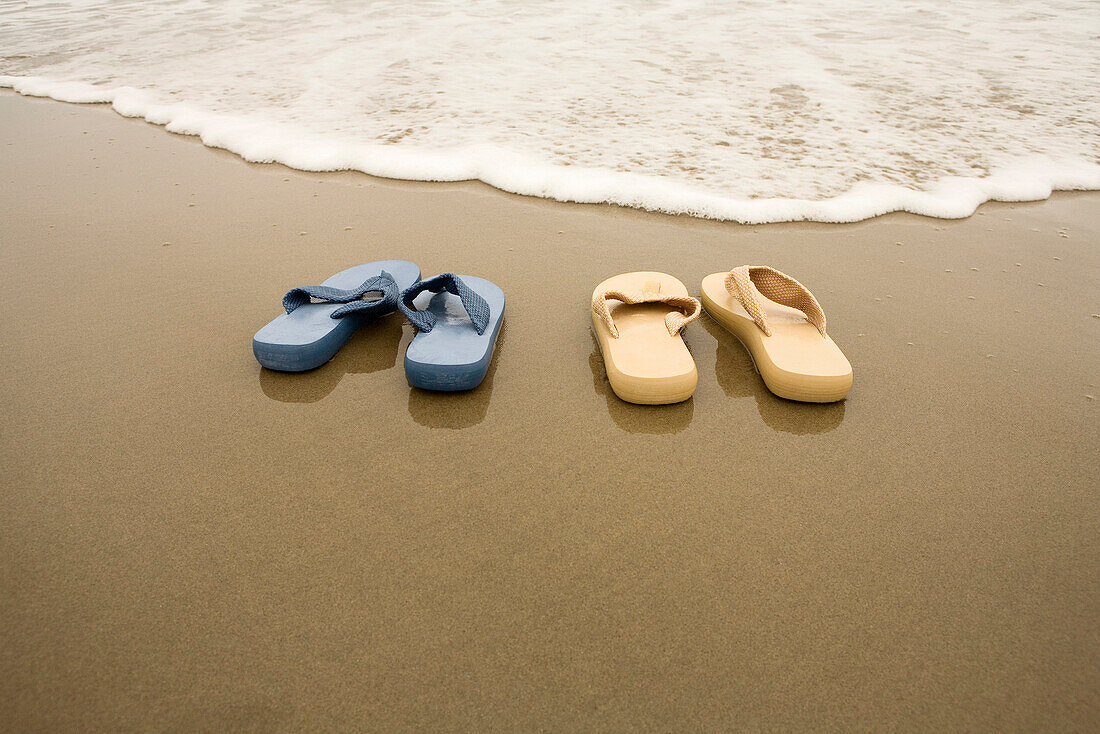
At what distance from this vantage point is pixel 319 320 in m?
1.86

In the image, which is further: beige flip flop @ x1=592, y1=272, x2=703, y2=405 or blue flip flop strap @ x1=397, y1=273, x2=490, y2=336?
blue flip flop strap @ x1=397, y1=273, x2=490, y2=336

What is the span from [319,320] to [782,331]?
5.10 ft

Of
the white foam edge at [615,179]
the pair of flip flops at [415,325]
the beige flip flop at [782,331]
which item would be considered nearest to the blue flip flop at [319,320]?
the pair of flip flops at [415,325]

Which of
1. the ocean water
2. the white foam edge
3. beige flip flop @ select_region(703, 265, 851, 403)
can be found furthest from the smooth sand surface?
the ocean water

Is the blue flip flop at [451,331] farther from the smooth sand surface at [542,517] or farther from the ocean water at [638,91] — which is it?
the ocean water at [638,91]

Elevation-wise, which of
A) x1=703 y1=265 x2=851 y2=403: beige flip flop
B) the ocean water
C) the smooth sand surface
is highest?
the ocean water

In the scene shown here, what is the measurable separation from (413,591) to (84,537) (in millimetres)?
820

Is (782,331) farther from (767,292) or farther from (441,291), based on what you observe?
(441,291)

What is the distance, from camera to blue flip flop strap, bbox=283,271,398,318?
72.8 inches

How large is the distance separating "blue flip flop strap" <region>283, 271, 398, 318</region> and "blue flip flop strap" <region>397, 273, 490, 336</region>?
0.09 meters

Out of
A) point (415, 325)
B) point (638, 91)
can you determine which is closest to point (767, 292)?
point (415, 325)

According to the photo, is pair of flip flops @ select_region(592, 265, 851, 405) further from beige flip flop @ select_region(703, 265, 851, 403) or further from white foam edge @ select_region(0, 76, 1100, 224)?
white foam edge @ select_region(0, 76, 1100, 224)

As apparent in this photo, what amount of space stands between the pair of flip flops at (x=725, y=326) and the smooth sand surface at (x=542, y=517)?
3.4 inches

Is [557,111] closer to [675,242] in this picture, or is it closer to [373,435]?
[675,242]
